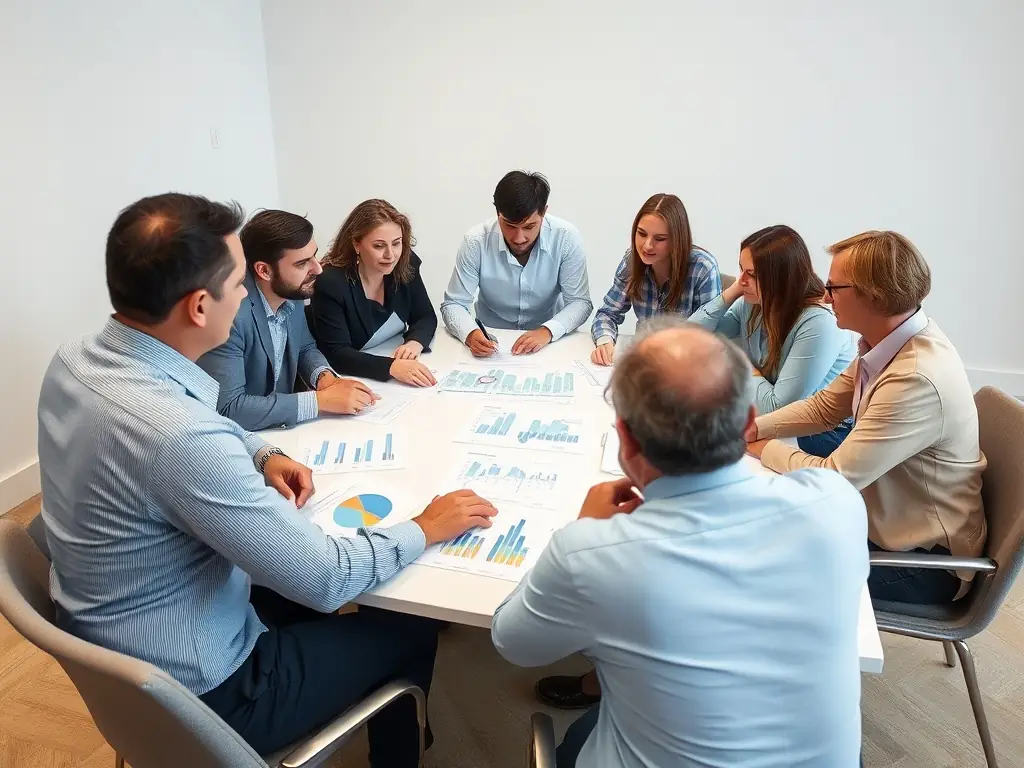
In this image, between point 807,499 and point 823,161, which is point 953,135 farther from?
point 807,499

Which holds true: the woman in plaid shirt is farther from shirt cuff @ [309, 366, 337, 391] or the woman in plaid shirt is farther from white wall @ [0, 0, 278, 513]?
white wall @ [0, 0, 278, 513]

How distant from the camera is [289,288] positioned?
1.96 m

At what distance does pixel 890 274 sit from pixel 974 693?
93 cm

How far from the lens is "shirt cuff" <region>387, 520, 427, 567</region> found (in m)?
1.21

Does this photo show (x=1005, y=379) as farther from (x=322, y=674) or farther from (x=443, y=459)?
(x=322, y=674)

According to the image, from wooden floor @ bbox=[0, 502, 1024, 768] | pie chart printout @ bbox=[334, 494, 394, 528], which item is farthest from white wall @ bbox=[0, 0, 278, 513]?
pie chart printout @ bbox=[334, 494, 394, 528]

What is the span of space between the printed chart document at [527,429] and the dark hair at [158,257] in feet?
2.49

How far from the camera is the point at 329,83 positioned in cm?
390

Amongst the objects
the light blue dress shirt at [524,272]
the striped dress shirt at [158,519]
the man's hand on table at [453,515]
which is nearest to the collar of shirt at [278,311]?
the light blue dress shirt at [524,272]

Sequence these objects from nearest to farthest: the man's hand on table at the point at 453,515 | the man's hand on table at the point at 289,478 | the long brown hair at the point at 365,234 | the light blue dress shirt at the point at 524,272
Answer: the man's hand on table at the point at 453,515, the man's hand on table at the point at 289,478, the long brown hair at the point at 365,234, the light blue dress shirt at the point at 524,272

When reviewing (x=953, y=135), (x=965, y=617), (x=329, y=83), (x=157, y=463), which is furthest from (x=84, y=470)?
(x=953, y=135)

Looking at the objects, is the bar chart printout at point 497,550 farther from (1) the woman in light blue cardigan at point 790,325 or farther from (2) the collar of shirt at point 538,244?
(2) the collar of shirt at point 538,244

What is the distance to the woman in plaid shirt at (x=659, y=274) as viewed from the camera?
2369 millimetres

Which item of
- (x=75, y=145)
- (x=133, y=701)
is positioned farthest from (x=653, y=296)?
(x=75, y=145)
